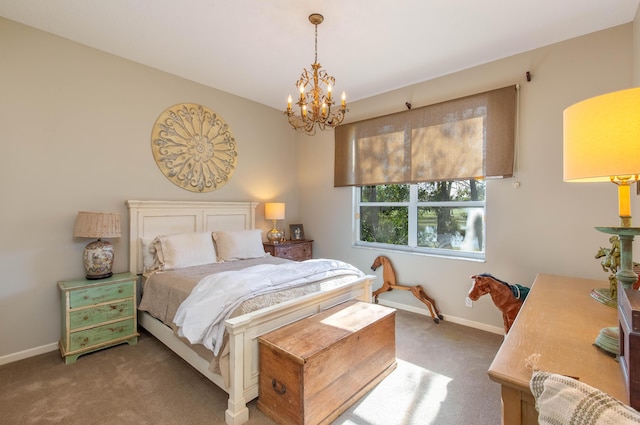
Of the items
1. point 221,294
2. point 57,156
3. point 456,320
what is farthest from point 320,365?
point 57,156

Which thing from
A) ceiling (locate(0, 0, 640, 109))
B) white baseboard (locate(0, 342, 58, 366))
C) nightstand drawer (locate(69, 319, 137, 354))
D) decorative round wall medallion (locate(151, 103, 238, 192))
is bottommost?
white baseboard (locate(0, 342, 58, 366))

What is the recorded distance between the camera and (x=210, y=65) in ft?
10.6

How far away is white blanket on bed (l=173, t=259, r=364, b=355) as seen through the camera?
190 cm

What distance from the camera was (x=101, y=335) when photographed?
2.62m

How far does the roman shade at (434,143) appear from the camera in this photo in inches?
118

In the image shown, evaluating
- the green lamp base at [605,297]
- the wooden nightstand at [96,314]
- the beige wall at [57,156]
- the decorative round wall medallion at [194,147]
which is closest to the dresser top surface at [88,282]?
the wooden nightstand at [96,314]

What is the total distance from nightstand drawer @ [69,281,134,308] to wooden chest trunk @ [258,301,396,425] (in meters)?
1.68

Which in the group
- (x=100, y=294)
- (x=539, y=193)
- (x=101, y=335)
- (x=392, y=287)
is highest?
(x=539, y=193)

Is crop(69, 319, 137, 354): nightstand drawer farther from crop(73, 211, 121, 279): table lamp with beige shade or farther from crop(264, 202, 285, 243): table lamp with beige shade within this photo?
crop(264, 202, 285, 243): table lamp with beige shade

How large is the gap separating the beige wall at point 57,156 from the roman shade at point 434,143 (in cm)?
231

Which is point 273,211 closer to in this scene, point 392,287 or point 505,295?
point 392,287

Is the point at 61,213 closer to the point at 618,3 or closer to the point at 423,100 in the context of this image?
the point at 423,100

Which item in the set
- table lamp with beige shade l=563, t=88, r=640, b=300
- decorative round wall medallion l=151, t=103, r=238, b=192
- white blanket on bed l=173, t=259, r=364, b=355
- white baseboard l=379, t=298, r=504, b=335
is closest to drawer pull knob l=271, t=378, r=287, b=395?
white blanket on bed l=173, t=259, r=364, b=355

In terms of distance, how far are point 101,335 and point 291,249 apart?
89.6 inches
